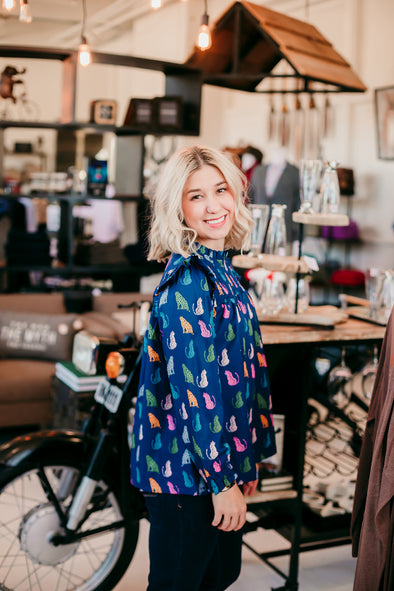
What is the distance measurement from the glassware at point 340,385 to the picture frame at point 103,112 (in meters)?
3.16

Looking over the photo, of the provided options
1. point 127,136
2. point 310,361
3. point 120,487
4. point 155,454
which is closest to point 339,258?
point 127,136

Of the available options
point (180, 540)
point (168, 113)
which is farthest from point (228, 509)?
point (168, 113)

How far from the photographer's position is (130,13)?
1023cm

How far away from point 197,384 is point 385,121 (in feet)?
18.1

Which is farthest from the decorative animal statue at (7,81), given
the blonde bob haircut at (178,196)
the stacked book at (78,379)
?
the blonde bob haircut at (178,196)

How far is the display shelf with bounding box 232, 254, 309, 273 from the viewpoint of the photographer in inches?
94.9

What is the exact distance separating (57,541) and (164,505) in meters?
0.67

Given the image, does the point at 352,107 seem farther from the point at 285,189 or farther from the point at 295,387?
the point at 295,387

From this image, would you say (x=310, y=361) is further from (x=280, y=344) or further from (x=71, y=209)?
(x=71, y=209)

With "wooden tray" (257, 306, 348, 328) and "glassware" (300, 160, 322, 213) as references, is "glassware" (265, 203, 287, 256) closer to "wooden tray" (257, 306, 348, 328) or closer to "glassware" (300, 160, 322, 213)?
"glassware" (300, 160, 322, 213)

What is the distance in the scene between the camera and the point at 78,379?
10.5 feet

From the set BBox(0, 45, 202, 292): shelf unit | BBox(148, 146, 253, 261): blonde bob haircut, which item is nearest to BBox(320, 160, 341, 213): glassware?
BBox(148, 146, 253, 261): blonde bob haircut

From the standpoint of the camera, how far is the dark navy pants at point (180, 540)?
1692mm

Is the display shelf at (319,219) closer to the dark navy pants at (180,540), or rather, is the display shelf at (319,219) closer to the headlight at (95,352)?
the headlight at (95,352)
